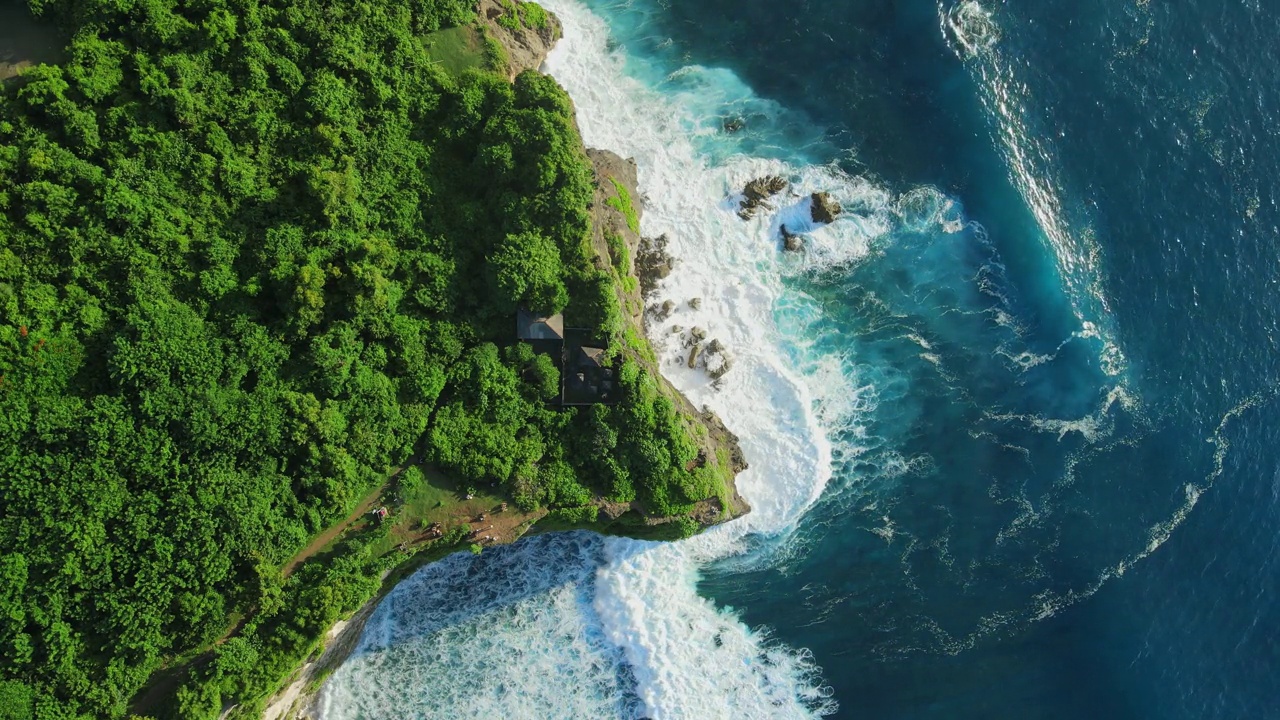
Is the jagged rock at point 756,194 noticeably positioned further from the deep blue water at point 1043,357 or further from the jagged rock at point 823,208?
the deep blue water at point 1043,357

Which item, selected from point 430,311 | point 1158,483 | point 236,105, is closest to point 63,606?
point 430,311

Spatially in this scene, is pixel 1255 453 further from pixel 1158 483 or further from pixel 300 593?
pixel 300 593

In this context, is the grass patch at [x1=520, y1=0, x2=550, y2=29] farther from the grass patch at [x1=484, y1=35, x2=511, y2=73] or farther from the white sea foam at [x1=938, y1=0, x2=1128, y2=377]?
the white sea foam at [x1=938, y1=0, x2=1128, y2=377]

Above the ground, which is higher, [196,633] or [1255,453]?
[1255,453]

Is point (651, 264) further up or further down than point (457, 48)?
further down

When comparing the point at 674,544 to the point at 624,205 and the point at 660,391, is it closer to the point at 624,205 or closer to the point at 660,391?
the point at 660,391

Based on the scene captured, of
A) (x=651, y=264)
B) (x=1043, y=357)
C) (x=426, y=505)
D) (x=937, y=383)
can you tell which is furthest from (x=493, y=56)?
Result: (x=1043, y=357)
